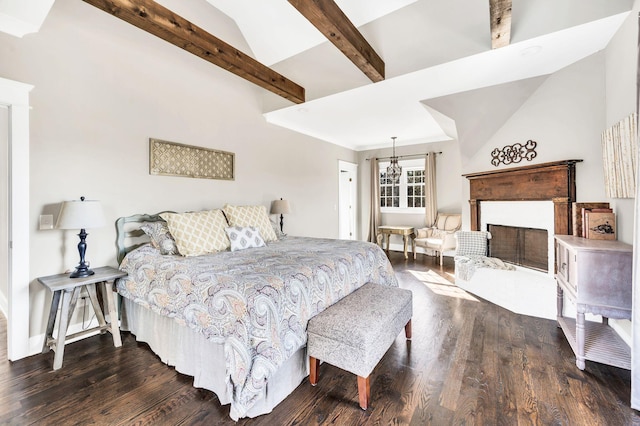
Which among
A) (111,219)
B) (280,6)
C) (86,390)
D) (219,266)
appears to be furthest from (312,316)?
(280,6)

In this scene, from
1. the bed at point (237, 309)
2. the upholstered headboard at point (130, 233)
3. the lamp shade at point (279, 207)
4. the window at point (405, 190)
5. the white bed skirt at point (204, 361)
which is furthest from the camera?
the window at point (405, 190)

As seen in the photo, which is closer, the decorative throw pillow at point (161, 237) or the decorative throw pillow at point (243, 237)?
the decorative throw pillow at point (161, 237)

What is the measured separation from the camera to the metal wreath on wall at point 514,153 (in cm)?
325

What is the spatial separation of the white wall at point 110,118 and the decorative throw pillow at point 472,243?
3.28m

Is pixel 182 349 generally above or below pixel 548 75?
below

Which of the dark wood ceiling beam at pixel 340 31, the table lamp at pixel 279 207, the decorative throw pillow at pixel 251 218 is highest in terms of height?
the dark wood ceiling beam at pixel 340 31

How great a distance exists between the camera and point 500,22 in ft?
6.68

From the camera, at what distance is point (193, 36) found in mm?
2418

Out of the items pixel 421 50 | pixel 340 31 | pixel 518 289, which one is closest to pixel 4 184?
pixel 340 31

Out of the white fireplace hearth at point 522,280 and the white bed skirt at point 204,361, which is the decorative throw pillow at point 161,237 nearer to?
the white bed skirt at point 204,361

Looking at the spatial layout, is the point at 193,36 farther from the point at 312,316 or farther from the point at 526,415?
the point at 526,415

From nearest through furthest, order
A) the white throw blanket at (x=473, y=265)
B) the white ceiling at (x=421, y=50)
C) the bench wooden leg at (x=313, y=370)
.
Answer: the bench wooden leg at (x=313, y=370), the white ceiling at (x=421, y=50), the white throw blanket at (x=473, y=265)

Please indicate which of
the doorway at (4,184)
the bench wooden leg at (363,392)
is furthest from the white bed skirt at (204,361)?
the doorway at (4,184)

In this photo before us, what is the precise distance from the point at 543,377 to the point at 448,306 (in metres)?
1.25
